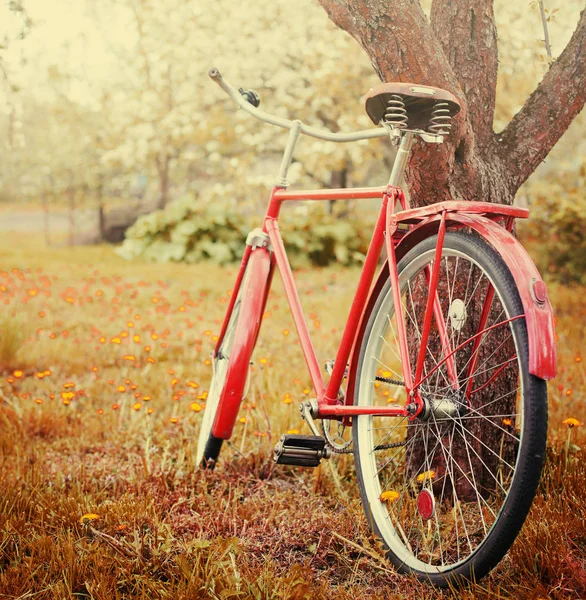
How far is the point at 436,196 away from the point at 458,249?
670 millimetres

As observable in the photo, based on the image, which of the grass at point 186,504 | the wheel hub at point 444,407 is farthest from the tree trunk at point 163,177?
the wheel hub at point 444,407

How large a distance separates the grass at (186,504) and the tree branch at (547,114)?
108 centimetres

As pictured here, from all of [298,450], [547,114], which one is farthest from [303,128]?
[298,450]

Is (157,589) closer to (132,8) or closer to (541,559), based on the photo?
(541,559)

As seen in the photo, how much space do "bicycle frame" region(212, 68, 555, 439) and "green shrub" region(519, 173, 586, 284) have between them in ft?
19.3

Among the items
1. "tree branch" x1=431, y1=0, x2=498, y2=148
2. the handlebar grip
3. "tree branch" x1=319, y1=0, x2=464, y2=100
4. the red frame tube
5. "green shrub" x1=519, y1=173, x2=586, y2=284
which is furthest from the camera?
"green shrub" x1=519, y1=173, x2=586, y2=284

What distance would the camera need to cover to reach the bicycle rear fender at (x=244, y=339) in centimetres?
250

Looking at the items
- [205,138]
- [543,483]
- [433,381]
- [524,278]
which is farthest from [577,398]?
[205,138]

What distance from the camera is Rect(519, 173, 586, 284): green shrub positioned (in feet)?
25.3

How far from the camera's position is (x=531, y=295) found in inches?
58.7

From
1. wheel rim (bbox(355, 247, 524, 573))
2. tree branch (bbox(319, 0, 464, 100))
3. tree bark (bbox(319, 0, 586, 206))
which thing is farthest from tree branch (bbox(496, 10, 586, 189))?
wheel rim (bbox(355, 247, 524, 573))

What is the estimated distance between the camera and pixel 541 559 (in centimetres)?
185

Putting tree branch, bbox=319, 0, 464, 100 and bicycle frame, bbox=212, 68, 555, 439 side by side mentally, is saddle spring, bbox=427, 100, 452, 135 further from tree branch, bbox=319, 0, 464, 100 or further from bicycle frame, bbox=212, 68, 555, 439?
tree branch, bbox=319, 0, 464, 100

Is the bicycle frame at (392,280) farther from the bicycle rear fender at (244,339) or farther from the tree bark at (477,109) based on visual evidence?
the tree bark at (477,109)
